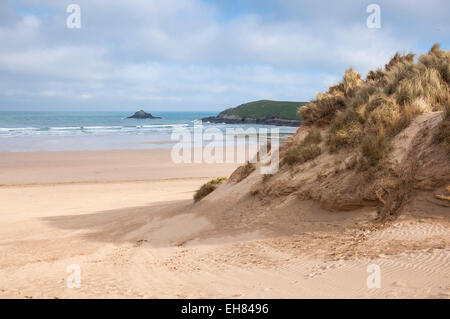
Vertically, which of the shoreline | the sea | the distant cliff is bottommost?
the shoreline

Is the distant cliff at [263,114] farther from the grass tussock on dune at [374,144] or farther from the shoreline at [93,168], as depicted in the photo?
the grass tussock on dune at [374,144]

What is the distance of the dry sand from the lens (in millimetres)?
4531

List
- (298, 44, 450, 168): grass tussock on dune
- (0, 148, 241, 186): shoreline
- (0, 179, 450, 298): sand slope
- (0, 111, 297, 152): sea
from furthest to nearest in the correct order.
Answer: (0, 111, 297, 152): sea
(0, 148, 241, 186): shoreline
(298, 44, 450, 168): grass tussock on dune
(0, 179, 450, 298): sand slope

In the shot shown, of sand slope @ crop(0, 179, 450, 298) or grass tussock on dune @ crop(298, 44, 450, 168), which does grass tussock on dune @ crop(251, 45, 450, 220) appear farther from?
sand slope @ crop(0, 179, 450, 298)

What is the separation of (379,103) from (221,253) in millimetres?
4745

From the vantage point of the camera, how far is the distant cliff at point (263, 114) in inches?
2915

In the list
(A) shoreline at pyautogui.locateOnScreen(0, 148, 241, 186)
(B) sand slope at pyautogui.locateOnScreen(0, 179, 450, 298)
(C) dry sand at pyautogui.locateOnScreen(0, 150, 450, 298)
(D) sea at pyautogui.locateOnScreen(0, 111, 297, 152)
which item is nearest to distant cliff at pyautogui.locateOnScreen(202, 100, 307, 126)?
(D) sea at pyautogui.locateOnScreen(0, 111, 297, 152)

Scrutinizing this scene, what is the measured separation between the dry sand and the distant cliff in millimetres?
61559

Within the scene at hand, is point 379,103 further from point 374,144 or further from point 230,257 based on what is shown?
point 230,257

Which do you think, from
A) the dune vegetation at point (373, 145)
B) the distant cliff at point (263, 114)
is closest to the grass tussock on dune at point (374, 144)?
the dune vegetation at point (373, 145)

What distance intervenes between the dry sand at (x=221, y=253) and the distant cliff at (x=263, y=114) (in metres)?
61.6

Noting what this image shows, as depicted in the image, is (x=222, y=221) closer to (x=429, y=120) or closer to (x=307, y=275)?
(x=307, y=275)

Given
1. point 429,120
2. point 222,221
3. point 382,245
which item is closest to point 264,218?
point 222,221

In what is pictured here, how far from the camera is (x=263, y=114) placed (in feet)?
277
